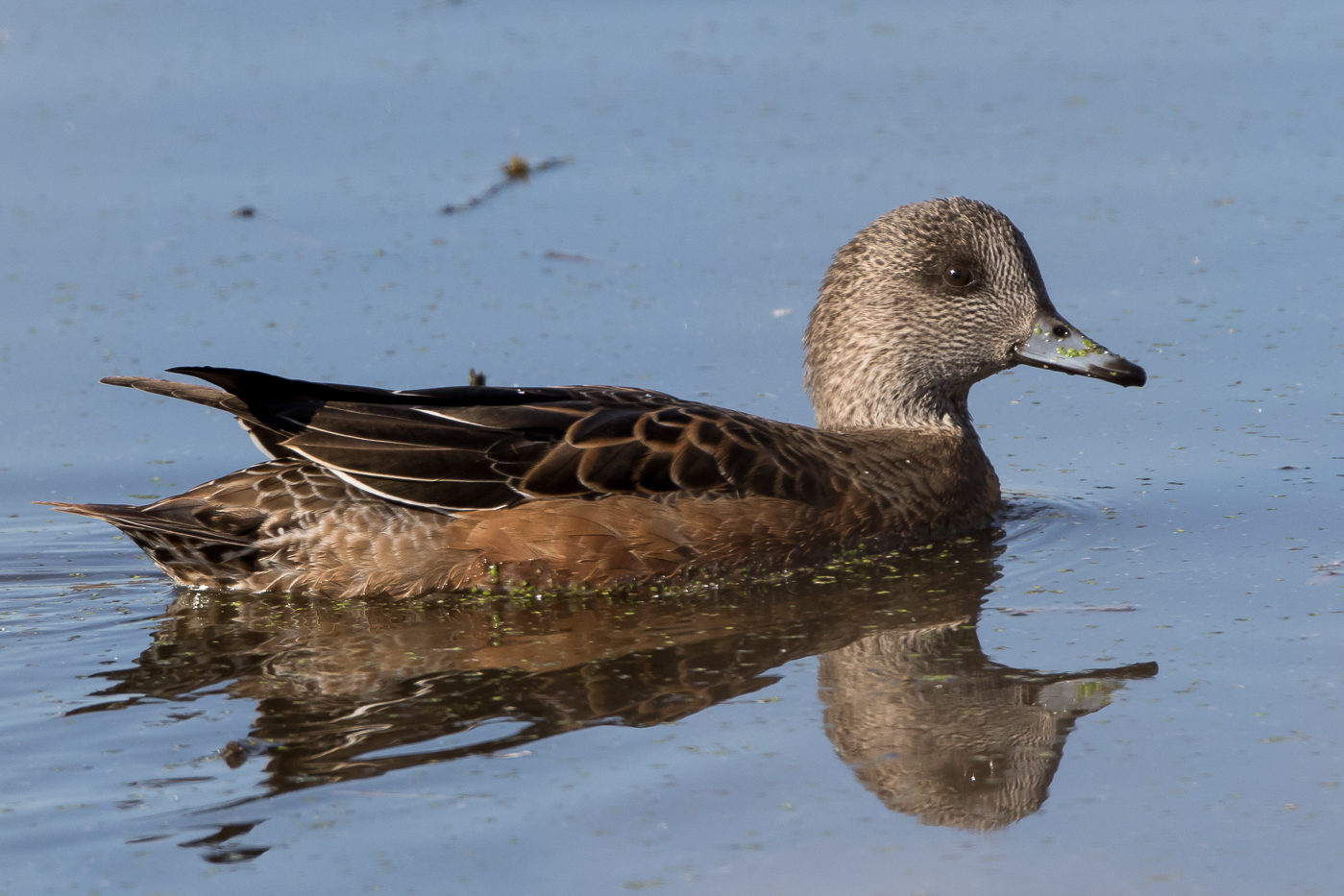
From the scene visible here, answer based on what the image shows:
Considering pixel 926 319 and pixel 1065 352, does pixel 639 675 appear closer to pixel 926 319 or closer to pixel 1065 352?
pixel 926 319

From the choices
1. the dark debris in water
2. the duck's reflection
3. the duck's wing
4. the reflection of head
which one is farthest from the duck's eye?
the dark debris in water

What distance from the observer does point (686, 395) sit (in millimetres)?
8062

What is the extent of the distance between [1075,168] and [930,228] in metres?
3.03

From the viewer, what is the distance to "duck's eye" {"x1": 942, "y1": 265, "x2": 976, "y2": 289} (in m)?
7.37

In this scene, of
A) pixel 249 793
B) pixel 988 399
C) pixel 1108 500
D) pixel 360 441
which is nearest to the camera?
pixel 249 793

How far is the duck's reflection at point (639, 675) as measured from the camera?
4.87 meters

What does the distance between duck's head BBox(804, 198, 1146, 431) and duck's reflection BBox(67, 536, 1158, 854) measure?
2.79ft

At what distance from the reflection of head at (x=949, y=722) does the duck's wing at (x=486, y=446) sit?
1105mm

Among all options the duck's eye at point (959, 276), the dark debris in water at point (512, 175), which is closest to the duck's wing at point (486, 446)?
the duck's eye at point (959, 276)

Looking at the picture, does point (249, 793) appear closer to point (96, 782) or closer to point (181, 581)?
point (96, 782)

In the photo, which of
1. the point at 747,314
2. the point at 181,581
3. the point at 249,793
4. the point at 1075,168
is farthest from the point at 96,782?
the point at 1075,168

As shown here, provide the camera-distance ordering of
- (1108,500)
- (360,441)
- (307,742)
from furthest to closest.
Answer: (1108,500) → (360,441) → (307,742)

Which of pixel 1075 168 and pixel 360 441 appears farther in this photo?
pixel 1075 168

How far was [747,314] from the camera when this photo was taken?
8789 mm
